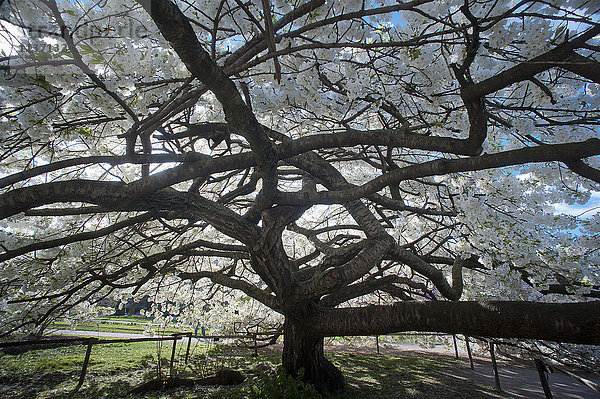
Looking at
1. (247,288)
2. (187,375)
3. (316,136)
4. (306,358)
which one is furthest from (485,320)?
(187,375)

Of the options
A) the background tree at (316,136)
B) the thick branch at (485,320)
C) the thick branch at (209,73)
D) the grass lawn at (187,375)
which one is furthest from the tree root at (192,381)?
the thick branch at (209,73)

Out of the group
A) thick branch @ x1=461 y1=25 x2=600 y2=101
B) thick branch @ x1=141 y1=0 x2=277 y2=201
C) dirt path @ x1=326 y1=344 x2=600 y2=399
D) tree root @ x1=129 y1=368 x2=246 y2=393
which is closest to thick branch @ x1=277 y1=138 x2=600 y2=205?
thick branch @ x1=461 y1=25 x2=600 y2=101

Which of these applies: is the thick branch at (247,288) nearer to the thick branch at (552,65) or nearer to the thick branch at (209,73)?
the thick branch at (209,73)

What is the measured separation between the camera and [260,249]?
4.04m

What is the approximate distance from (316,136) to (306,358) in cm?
363

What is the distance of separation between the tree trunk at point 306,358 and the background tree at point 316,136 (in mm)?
30

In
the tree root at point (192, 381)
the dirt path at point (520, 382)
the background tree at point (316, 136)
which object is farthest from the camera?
the dirt path at point (520, 382)

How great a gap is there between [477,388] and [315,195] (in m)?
5.67

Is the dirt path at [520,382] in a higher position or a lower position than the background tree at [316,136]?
lower

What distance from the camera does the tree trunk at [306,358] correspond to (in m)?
4.52

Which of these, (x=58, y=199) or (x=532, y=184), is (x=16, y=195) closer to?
(x=58, y=199)

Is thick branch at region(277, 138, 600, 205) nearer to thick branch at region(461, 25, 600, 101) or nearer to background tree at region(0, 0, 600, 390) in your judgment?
background tree at region(0, 0, 600, 390)

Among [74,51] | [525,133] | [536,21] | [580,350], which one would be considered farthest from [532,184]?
[74,51]

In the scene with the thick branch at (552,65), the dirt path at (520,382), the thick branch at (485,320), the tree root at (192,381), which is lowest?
the dirt path at (520,382)
